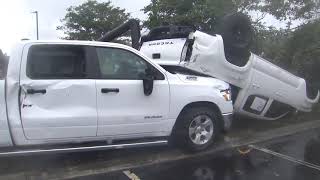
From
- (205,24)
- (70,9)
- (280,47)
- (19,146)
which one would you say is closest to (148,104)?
(19,146)

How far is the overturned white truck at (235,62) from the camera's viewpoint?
314 inches

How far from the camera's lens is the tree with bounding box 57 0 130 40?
113ft

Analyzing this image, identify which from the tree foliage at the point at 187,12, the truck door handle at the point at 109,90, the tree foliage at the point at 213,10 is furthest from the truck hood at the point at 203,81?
the tree foliage at the point at 187,12

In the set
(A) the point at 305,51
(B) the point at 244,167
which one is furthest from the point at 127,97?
(A) the point at 305,51

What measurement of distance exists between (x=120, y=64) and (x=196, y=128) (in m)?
1.63

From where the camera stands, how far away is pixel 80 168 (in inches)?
254

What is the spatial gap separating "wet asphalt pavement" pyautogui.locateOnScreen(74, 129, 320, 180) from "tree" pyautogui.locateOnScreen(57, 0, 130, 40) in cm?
2745

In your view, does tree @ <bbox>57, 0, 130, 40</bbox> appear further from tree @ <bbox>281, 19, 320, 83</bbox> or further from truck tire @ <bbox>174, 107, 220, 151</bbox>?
truck tire @ <bbox>174, 107, 220, 151</bbox>

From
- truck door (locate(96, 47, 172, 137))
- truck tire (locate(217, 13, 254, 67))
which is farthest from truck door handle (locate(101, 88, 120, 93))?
truck tire (locate(217, 13, 254, 67))

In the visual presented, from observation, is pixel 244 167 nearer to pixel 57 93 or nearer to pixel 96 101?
pixel 96 101

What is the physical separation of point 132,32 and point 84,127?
11.0ft

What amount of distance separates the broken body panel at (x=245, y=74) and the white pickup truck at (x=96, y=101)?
0.61 metres

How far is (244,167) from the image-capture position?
6.62 m

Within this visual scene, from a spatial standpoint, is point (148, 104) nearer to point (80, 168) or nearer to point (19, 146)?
point (80, 168)
